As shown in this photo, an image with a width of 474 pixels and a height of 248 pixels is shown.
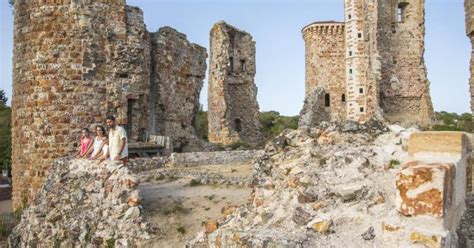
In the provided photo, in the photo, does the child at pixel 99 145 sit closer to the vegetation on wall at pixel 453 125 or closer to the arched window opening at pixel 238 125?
the arched window opening at pixel 238 125

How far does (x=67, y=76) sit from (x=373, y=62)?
857 inches

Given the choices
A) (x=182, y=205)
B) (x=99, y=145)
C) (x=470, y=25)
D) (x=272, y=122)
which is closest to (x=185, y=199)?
(x=182, y=205)

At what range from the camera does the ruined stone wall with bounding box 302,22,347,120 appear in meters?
31.6

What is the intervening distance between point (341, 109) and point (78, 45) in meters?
22.0

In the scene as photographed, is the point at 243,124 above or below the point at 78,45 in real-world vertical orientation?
below

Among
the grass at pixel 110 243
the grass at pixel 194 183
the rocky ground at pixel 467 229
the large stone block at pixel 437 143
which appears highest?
the large stone block at pixel 437 143

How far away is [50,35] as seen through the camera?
12062 millimetres

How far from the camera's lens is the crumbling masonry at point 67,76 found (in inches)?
470

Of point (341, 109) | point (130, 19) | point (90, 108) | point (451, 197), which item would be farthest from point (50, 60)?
point (341, 109)

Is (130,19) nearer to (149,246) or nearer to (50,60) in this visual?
(50,60)

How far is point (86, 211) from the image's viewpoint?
7.90m

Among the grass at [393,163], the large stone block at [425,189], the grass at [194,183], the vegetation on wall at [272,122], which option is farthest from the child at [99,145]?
the vegetation on wall at [272,122]

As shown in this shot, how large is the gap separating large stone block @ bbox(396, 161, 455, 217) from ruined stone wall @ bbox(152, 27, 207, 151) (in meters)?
11.8

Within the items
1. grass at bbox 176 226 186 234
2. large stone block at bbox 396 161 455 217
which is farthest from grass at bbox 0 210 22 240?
large stone block at bbox 396 161 455 217
